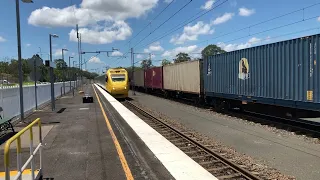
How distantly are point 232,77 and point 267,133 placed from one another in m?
6.34

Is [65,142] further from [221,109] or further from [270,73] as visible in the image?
[221,109]

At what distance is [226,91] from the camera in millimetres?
19172

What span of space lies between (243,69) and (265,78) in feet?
7.35

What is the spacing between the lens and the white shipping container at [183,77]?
975 inches

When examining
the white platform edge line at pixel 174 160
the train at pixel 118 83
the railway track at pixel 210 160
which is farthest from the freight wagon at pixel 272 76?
the train at pixel 118 83

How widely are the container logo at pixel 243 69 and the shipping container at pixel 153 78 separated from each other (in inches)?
822

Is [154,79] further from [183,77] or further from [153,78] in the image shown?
[183,77]

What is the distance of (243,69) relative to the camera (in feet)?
56.3

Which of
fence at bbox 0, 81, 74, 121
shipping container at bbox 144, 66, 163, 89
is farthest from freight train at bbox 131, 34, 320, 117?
shipping container at bbox 144, 66, 163, 89

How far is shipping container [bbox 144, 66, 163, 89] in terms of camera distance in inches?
1533

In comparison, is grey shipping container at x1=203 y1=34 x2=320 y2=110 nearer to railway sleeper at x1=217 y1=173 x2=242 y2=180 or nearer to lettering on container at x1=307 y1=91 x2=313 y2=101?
lettering on container at x1=307 y1=91 x2=313 y2=101

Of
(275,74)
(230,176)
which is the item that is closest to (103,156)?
(230,176)

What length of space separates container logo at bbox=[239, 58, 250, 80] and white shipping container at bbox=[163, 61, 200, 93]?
22.0ft

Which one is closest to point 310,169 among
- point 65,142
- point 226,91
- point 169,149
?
point 169,149
